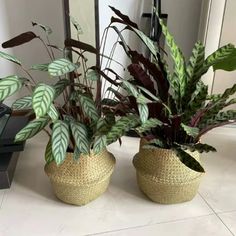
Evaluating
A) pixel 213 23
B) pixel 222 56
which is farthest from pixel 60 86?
pixel 213 23

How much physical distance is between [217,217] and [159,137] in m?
0.40

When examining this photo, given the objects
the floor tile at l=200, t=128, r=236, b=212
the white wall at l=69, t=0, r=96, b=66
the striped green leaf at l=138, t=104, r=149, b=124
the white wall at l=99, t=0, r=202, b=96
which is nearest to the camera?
the striped green leaf at l=138, t=104, r=149, b=124

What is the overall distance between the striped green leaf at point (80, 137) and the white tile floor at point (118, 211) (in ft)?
1.07

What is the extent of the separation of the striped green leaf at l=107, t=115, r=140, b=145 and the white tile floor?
36cm

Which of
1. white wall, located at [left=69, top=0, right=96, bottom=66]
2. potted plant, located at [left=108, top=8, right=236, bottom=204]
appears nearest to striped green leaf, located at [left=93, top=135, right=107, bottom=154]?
potted plant, located at [left=108, top=8, right=236, bottom=204]

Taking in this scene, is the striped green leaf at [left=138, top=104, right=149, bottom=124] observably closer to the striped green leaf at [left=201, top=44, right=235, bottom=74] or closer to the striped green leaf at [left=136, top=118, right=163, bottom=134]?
the striped green leaf at [left=136, top=118, right=163, bottom=134]

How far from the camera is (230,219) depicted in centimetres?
114

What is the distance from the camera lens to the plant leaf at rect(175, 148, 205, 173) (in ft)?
3.08

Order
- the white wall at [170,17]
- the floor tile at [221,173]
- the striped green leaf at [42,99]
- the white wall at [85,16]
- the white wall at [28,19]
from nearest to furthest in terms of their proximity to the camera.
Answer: the striped green leaf at [42,99], the floor tile at [221,173], the white wall at [85,16], the white wall at [170,17], the white wall at [28,19]

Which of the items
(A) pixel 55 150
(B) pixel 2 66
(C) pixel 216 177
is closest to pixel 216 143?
(C) pixel 216 177

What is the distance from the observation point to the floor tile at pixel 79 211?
3.60ft

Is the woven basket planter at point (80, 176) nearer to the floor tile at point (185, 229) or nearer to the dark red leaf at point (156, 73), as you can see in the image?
the floor tile at point (185, 229)

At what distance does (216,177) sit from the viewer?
4.56 ft

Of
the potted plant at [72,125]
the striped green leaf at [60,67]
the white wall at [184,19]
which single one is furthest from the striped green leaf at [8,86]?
the white wall at [184,19]
